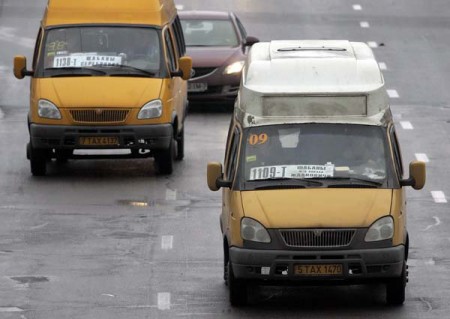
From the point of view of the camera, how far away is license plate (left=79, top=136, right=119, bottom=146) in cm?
2377

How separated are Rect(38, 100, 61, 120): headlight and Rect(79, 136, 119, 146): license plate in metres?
0.44

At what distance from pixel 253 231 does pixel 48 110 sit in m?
8.33

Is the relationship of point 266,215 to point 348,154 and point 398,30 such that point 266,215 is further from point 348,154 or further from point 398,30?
point 398,30

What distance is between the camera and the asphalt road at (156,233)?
54.2 feet

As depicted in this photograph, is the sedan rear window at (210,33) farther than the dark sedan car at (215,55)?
Yes

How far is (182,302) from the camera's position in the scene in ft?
54.7

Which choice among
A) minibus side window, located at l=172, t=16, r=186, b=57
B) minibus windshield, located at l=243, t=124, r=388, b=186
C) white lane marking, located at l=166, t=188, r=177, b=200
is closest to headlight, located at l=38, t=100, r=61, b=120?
white lane marking, located at l=166, t=188, r=177, b=200

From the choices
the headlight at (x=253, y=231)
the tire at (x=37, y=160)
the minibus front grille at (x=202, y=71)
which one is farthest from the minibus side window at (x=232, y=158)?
the minibus front grille at (x=202, y=71)

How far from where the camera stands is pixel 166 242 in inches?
A: 782

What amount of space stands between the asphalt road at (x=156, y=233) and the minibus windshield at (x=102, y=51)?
147 cm

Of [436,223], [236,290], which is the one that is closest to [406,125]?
[436,223]

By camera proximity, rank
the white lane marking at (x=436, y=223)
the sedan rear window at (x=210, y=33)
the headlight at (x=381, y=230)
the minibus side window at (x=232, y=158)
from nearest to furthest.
A: the headlight at (x=381, y=230)
the minibus side window at (x=232, y=158)
the white lane marking at (x=436, y=223)
the sedan rear window at (x=210, y=33)

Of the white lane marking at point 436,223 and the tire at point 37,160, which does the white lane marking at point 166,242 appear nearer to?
the white lane marking at point 436,223

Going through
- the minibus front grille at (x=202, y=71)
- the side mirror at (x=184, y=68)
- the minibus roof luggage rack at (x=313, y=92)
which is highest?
the minibus roof luggage rack at (x=313, y=92)
